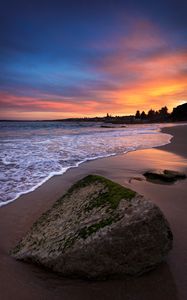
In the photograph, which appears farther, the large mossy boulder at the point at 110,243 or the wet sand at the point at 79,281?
the large mossy boulder at the point at 110,243

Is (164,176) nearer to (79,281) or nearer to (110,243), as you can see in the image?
(110,243)

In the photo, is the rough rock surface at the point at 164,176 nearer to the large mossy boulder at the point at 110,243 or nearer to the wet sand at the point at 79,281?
the wet sand at the point at 79,281

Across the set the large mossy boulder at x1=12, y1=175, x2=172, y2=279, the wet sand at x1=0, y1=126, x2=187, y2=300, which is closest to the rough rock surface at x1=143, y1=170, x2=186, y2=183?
the wet sand at x1=0, y1=126, x2=187, y2=300

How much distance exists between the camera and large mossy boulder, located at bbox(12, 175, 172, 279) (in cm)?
273

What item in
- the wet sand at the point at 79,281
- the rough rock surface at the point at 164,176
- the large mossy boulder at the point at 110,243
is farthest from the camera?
the rough rock surface at the point at 164,176

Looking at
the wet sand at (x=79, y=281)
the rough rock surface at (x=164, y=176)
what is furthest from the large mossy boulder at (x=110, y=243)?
the rough rock surface at (x=164, y=176)

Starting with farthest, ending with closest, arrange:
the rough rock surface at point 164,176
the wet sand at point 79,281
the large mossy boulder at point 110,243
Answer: the rough rock surface at point 164,176, the large mossy boulder at point 110,243, the wet sand at point 79,281

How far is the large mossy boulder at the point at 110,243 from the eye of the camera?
2734 millimetres

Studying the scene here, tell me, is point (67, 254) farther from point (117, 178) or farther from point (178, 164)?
point (178, 164)

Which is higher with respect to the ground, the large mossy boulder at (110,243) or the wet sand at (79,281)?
the large mossy boulder at (110,243)

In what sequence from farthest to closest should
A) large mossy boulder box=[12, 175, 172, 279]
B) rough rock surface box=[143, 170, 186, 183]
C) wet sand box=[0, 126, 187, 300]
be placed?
rough rock surface box=[143, 170, 186, 183], large mossy boulder box=[12, 175, 172, 279], wet sand box=[0, 126, 187, 300]

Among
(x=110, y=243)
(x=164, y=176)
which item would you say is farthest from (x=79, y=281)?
(x=164, y=176)

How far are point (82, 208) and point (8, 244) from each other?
1.09 m

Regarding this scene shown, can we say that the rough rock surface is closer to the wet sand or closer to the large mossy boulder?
the wet sand
